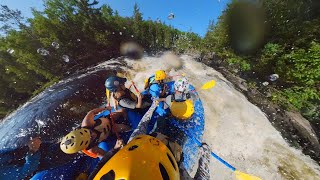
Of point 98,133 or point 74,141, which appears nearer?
point 74,141

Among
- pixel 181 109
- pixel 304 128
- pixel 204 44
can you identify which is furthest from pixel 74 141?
pixel 204 44

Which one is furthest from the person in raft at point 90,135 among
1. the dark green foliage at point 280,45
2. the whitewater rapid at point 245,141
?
the dark green foliage at point 280,45

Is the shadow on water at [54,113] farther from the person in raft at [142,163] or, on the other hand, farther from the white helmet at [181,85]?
the person in raft at [142,163]

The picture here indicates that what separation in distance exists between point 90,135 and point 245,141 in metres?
4.42

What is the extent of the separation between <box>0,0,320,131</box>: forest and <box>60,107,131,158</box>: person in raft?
6.15 meters

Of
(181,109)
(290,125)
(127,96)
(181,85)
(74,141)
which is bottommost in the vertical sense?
(74,141)

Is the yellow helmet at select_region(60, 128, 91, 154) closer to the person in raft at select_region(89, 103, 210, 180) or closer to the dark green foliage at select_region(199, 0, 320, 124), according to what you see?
the person in raft at select_region(89, 103, 210, 180)

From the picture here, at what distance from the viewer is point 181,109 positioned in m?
4.67

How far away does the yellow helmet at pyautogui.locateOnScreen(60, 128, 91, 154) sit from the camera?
245 centimetres

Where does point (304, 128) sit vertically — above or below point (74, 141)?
above

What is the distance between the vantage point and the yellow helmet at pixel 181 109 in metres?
4.67

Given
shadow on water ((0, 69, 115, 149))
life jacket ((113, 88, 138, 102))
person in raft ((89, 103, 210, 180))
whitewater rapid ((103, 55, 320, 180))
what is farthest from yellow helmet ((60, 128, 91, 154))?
shadow on water ((0, 69, 115, 149))

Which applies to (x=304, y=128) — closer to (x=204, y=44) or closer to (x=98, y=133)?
(x=98, y=133)

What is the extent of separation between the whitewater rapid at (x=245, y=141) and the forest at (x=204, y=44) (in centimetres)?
146
